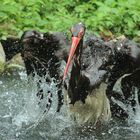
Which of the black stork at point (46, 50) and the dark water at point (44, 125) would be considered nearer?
the dark water at point (44, 125)

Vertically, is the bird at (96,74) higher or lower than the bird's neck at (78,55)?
lower

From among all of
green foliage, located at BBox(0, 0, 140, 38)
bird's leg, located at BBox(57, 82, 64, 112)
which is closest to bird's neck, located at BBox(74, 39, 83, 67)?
bird's leg, located at BBox(57, 82, 64, 112)

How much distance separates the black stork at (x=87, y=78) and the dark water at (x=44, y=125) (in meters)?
0.20

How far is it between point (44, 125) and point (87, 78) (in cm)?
115

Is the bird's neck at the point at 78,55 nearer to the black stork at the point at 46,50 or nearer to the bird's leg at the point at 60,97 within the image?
the bird's leg at the point at 60,97

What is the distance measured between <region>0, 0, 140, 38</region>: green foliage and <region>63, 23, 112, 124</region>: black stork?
Result: 156 inches

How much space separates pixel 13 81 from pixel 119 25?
3443 mm

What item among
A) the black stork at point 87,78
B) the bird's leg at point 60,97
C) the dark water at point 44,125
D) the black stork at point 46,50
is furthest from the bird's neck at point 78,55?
the dark water at point 44,125

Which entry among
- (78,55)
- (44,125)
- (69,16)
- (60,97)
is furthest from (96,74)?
(69,16)

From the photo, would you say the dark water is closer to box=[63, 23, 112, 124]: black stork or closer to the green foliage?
box=[63, 23, 112, 124]: black stork

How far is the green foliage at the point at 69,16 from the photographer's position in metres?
12.9

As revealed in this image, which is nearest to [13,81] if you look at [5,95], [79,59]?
[5,95]

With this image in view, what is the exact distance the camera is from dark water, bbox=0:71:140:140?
27.2 ft

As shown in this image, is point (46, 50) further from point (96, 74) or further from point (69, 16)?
point (69, 16)
